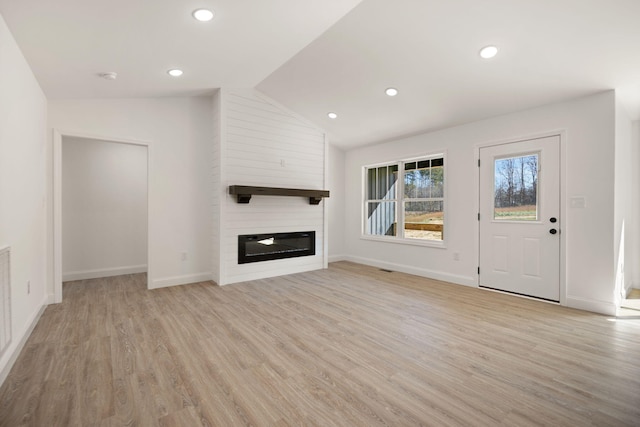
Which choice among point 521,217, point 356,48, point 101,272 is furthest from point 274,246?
point 521,217

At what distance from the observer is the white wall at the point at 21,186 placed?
2189 mm

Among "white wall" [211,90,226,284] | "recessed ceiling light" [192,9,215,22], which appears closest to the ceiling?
"recessed ceiling light" [192,9,215,22]

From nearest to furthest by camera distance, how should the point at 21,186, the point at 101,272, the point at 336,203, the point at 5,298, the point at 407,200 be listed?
1. the point at 5,298
2. the point at 21,186
3. the point at 101,272
4. the point at 407,200
5. the point at 336,203

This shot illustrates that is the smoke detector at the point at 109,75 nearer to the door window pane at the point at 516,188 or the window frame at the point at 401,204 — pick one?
the window frame at the point at 401,204

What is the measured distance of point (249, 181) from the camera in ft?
16.2

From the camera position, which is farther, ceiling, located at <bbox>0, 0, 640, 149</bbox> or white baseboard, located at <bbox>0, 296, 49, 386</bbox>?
ceiling, located at <bbox>0, 0, 640, 149</bbox>

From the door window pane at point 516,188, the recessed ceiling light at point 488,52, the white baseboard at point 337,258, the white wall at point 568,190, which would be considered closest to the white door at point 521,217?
the door window pane at point 516,188

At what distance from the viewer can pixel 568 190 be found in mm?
3619

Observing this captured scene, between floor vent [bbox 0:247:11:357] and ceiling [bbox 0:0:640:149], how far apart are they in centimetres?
164

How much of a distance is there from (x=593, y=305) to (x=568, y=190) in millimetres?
1319

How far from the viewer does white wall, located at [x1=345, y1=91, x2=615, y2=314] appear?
337 cm

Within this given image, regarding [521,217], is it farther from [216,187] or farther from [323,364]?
[216,187]

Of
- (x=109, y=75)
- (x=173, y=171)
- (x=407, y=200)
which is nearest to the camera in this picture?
(x=109, y=75)

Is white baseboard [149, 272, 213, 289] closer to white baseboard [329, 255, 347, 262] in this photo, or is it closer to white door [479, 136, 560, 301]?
white baseboard [329, 255, 347, 262]
